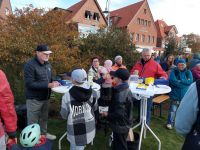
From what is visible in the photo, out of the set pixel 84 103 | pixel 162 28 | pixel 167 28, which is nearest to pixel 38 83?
pixel 84 103

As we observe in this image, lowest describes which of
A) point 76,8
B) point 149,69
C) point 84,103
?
point 84,103

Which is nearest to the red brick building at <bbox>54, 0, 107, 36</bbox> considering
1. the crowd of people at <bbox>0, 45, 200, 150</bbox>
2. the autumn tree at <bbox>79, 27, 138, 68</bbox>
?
the autumn tree at <bbox>79, 27, 138, 68</bbox>

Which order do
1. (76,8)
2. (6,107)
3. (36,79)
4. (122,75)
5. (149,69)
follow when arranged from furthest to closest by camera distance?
(76,8) < (149,69) < (36,79) < (122,75) < (6,107)

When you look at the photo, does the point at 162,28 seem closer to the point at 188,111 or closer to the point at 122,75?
the point at 122,75

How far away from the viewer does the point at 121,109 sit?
365 centimetres

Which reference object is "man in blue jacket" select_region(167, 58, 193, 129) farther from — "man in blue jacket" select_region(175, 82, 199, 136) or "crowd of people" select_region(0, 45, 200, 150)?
"man in blue jacket" select_region(175, 82, 199, 136)

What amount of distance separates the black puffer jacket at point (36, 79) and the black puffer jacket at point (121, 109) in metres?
1.41

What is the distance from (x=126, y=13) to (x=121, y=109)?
147ft

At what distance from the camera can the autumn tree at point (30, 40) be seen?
25.9 ft

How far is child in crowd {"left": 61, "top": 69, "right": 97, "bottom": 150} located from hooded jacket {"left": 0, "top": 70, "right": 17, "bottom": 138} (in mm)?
936

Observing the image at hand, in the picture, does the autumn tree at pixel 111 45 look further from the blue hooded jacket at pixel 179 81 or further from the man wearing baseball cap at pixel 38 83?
the man wearing baseball cap at pixel 38 83

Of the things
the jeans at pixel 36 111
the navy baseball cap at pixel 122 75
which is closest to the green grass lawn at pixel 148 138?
the jeans at pixel 36 111

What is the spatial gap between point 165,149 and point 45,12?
922 cm

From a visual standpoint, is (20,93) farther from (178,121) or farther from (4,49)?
(178,121)
